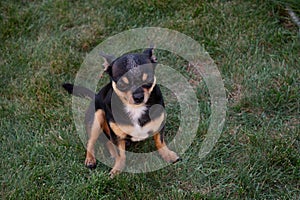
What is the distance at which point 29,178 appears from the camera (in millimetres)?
3566

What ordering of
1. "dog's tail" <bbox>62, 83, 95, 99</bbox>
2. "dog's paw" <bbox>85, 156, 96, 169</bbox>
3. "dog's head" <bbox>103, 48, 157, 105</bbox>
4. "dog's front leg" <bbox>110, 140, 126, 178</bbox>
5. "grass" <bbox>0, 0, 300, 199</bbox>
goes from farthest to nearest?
1. "dog's tail" <bbox>62, 83, 95, 99</bbox>
2. "dog's paw" <bbox>85, 156, 96, 169</bbox>
3. "dog's front leg" <bbox>110, 140, 126, 178</bbox>
4. "grass" <bbox>0, 0, 300, 199</bbox>
5. "dog's head" <bbox>103, 48, 157, 105</bbox>

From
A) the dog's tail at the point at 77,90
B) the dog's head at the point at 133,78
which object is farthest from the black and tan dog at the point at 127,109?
the dog's tail at the point at 77,90

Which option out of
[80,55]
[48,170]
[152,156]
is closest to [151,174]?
[152,156]

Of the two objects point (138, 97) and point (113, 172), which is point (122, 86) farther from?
point (113, 172)

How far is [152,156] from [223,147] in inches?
20.9

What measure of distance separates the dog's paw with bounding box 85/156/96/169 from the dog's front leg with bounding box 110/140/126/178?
0.55 feet

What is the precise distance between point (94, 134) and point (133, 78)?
29.0 inches

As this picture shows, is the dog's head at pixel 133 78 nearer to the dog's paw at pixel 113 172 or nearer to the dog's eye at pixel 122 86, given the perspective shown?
the dog's eye at pixel 122 86

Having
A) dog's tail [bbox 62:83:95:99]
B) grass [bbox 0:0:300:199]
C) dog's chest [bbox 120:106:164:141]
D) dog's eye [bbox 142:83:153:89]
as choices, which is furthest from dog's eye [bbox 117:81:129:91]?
dog's tail [bbox 62:83:95:99]

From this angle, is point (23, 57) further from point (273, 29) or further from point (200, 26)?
point (273, 29)

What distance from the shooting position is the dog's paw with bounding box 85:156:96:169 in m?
3.67

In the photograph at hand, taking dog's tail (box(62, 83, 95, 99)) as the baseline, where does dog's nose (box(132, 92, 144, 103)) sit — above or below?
above

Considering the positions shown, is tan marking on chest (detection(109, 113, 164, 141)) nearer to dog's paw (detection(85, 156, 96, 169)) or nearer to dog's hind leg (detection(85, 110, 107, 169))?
dog's hind leg (detection(85, 110, 107, 169))

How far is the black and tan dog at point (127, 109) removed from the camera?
3.18 m
